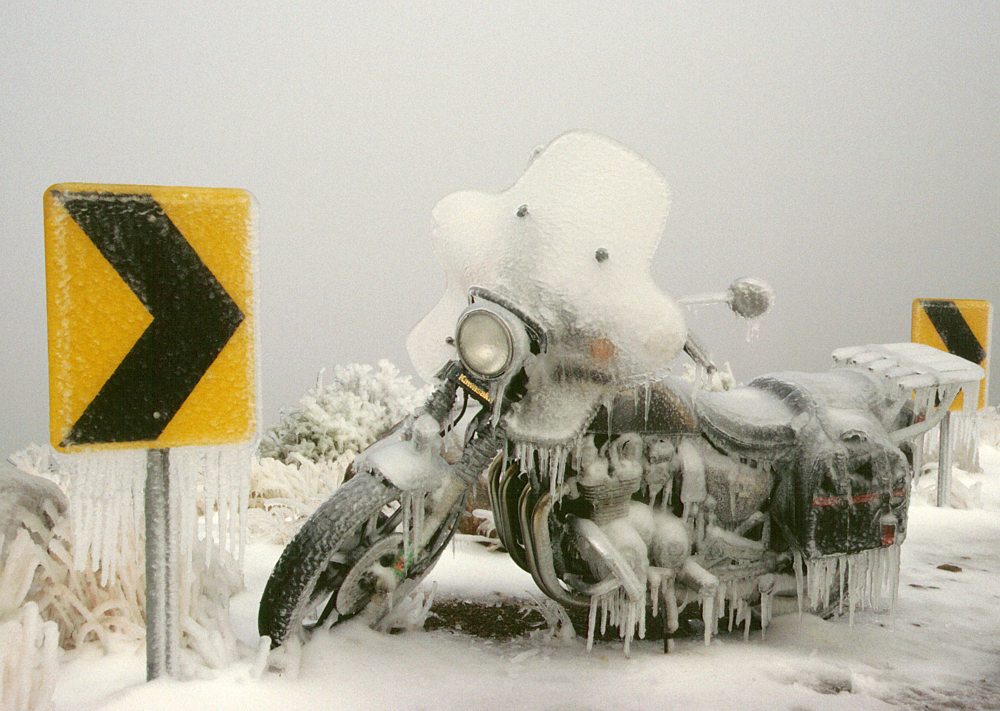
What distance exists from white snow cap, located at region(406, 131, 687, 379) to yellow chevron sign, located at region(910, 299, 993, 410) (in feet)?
10.2

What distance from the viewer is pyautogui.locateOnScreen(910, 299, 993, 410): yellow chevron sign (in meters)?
4.76

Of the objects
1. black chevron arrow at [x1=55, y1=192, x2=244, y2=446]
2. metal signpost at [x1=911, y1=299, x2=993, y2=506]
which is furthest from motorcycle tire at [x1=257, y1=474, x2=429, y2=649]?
metal signpost at [x1=911, y1=299, x2=993, y2=506]

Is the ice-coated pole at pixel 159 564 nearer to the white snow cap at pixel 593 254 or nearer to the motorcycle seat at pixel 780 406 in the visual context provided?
the white snow cap at pixel 593 254

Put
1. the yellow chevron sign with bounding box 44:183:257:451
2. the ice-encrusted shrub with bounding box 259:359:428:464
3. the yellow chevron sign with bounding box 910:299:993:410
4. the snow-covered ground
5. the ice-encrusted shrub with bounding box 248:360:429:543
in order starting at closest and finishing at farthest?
the yellow chevron sign with bounding box 44:183:257:451 → the snow-covered ground → the ice-encrusted shrub with bounding box 248:360:429:543 → the yellow chevron sign with bounding box 910:299:993:410 → the ice-encrusted shrub with bounding box 259:359:428:464

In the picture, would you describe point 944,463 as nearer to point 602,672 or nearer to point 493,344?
point 602,672

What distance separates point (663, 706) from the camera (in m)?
2.13

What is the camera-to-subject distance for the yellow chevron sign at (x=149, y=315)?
73.3 inches

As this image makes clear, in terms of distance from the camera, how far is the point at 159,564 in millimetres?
1990

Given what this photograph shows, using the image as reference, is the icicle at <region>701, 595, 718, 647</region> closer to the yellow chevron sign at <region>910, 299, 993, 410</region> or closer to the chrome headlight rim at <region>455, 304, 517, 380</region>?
the chrome headlight rim at <region>455, 304, 517, 380</region>

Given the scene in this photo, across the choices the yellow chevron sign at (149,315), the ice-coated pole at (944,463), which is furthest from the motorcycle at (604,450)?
the ice-coated pole at (944,463)

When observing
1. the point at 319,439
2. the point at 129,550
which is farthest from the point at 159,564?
the point at 319,439

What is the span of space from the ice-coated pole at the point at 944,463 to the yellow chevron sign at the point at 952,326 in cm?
47

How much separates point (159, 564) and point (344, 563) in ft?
1.85

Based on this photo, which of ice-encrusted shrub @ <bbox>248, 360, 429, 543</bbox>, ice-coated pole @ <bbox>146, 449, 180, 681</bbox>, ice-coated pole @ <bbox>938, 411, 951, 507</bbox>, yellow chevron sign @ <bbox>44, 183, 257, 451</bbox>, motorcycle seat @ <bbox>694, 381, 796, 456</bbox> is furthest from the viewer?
ice-coated pole @ <bbox>938, 411, 951, 507</bbox>
